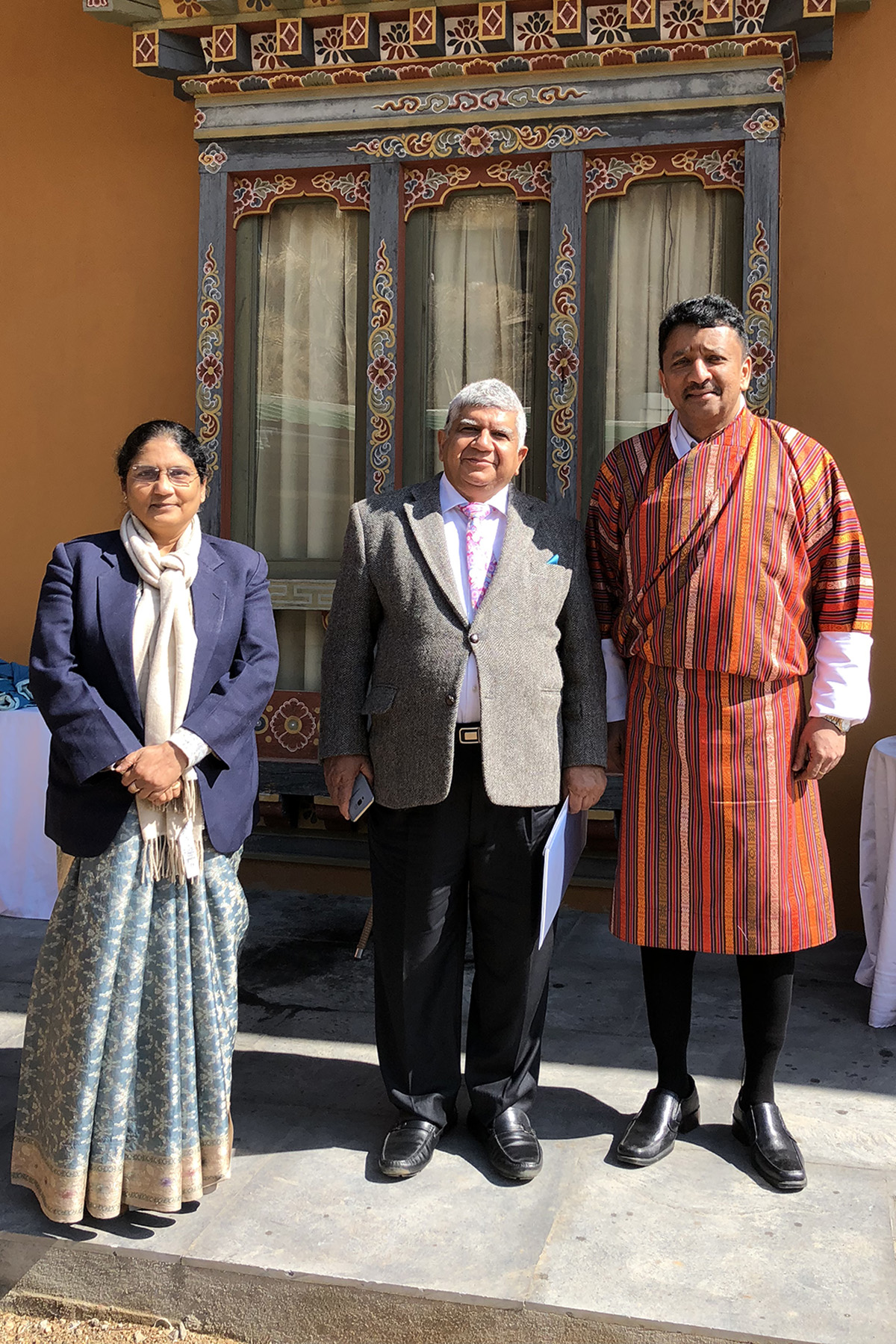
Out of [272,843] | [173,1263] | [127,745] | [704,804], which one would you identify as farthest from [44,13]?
[173,1263]

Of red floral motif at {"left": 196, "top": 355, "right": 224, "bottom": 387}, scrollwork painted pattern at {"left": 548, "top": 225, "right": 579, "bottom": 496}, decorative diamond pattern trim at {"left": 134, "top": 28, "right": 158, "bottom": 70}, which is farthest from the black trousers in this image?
decorative diamond pattern trim at {"left": 134, "top": 28, "right": 158, "bottom": 70}

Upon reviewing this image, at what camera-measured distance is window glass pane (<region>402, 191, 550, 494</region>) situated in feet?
15.3

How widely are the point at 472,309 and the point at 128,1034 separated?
3.13 metres

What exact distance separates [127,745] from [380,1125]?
1217mm

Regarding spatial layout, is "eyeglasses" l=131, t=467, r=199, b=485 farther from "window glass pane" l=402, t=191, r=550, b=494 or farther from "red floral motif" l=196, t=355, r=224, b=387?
"red floral motif" l=196, t=355, r=224, b=387

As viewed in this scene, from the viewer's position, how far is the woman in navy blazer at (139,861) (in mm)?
2592

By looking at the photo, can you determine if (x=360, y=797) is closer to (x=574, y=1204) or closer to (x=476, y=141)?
(x=574, y=1204)

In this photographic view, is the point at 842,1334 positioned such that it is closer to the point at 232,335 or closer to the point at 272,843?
the point at 272,843

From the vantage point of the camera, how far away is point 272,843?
5203 mm

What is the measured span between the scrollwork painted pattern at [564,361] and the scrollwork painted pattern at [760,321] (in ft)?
2.05

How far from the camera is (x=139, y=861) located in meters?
2.62

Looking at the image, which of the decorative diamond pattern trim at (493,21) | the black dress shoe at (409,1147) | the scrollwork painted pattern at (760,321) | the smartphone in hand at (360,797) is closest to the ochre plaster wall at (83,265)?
the decorative diamond pattern trim at (493,21)

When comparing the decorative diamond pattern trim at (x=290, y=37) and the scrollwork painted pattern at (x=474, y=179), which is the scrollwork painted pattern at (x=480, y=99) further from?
the decorative diamond pattern trim at (x=290, y=37)

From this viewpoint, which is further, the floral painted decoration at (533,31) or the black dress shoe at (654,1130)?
the floral painted decoration at (533,31)
